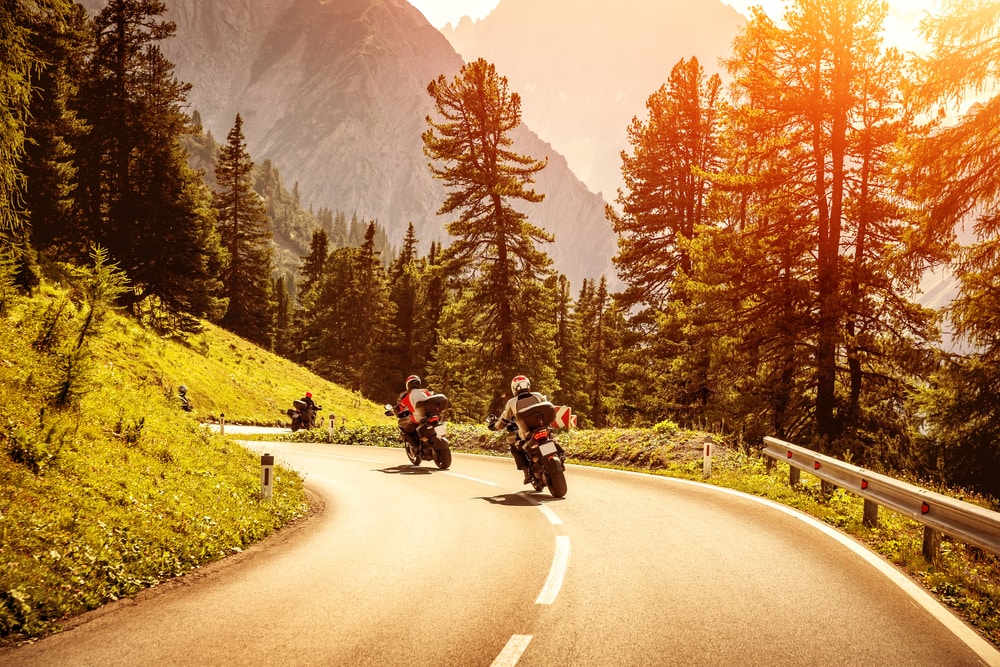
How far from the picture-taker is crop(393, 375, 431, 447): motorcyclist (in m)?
16.3

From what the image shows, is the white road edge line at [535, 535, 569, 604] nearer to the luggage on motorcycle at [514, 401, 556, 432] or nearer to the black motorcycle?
the black motorcycle

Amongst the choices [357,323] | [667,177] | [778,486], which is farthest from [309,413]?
[357,323]

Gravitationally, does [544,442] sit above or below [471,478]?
above

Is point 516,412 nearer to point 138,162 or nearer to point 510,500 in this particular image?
point 510,500

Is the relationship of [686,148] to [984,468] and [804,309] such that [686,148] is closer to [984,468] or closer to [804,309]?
[804,309]

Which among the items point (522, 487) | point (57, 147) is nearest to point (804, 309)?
point (522, 487)

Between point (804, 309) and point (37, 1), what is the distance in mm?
17762

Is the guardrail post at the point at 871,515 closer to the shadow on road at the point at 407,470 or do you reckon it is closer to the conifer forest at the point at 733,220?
the conifer forest at the point at 733,220

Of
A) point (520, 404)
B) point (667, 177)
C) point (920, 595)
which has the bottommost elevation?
point (920, 595)

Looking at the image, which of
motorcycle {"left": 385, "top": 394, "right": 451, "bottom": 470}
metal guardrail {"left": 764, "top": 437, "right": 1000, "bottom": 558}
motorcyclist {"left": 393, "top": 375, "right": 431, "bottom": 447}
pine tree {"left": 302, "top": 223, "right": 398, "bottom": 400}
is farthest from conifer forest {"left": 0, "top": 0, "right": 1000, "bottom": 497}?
pine tree {"left": 302, "top": 223, "right": 398, "bottom": 400}

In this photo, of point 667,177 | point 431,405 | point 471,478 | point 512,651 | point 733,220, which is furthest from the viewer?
point 667,177

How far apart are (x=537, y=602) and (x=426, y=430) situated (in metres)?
11.0

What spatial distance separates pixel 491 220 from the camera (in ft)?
96.1

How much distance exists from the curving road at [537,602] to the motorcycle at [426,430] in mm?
6113
